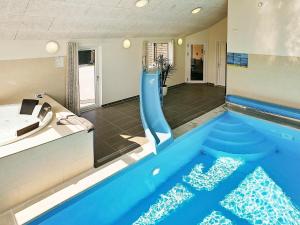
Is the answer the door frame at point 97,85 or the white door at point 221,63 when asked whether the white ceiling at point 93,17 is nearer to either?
the door frame at point 97,85

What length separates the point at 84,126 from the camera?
430 cm

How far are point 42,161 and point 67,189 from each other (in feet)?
1.88

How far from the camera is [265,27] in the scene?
670 centimetres

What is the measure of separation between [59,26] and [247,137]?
5033 millimetres

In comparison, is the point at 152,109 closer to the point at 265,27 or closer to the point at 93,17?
the point at 93,17

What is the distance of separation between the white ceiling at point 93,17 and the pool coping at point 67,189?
2947 mm

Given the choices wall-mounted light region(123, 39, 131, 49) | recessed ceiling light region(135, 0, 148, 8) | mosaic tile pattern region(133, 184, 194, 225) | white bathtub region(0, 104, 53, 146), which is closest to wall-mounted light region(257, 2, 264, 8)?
recessed ceiling light region(135, 0, 148, 8)

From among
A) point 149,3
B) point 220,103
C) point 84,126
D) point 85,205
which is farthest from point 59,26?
point 220,103

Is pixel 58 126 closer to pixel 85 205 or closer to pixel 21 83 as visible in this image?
pixel 85 205

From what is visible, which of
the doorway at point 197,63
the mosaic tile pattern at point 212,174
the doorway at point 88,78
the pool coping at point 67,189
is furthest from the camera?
the doorway at point 197,63

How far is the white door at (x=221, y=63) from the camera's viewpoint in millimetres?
10694

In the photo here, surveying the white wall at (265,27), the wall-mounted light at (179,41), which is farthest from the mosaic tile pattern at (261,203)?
the wall-mounted light at (179,41)

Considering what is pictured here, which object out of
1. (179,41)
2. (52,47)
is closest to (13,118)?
(52,47)

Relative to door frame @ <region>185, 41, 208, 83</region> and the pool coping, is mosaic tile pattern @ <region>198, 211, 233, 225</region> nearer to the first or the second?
the pool coping
